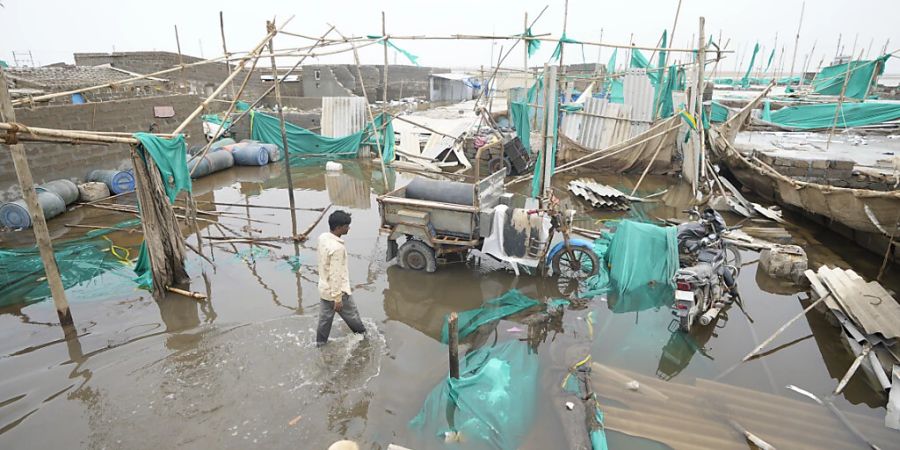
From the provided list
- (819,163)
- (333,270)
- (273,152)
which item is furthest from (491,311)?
(273,152)

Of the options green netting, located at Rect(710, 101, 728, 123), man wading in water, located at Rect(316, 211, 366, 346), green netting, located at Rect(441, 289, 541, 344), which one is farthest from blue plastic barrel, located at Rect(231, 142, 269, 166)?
green netting, located at Rect(710, 101, 728, 123)

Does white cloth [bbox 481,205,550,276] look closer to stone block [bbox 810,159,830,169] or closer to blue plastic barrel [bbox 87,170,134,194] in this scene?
stone block [bbox 810,159,830,169]

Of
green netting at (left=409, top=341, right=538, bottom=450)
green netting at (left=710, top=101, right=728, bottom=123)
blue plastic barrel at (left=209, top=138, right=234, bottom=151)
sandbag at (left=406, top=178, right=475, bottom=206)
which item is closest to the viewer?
green netting at (left=409, top=341, right=538, bottom=450)

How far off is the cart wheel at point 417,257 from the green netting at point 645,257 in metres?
2.87

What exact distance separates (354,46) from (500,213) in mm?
4912

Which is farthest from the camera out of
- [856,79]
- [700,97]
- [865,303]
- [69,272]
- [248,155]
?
[856,79]

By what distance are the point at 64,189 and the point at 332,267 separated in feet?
29.5

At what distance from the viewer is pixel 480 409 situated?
4.09 metres

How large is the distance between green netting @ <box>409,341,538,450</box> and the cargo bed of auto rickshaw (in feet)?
9.00

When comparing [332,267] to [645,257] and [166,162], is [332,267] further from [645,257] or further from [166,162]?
[645,257]

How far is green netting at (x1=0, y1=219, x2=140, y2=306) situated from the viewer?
6.46m

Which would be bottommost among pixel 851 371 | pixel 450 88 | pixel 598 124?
pixel 851 371

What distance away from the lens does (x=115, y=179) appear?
11.3 meters

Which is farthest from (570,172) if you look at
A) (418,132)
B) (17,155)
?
(17,155)
